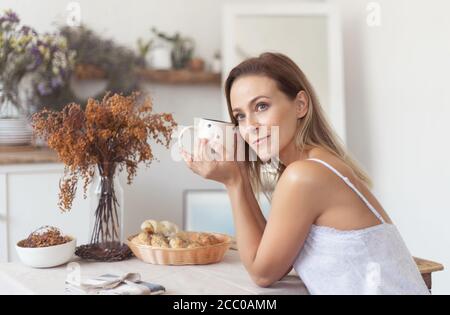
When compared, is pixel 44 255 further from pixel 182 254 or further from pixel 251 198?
pixel 251 198

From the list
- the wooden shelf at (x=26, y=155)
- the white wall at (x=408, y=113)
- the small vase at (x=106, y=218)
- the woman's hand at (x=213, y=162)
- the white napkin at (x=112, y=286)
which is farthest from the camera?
the wooden shelf at (x=26, y=155)

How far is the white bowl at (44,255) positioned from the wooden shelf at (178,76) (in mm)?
1843

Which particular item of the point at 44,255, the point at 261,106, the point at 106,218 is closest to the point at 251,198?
the point at 261,106

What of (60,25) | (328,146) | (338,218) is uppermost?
(60,25)

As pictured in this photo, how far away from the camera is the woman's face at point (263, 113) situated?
3.80 feet

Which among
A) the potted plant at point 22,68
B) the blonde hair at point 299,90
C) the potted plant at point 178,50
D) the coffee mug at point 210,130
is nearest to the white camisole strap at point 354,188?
the blonde hair at point 299,90

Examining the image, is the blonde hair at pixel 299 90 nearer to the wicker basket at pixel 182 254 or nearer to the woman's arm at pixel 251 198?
the woman's arm at pixel 251 198

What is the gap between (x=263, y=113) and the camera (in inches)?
45.7

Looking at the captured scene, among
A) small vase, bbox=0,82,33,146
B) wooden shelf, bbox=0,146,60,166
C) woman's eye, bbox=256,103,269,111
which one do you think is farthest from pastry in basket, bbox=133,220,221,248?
small vase, bbox=0,82,33,146

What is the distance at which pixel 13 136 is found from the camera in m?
2.58

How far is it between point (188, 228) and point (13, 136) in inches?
40.2

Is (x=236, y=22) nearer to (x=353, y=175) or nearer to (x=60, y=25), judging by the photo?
(x=60, y=25)

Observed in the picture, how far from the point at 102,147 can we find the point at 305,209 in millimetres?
492
